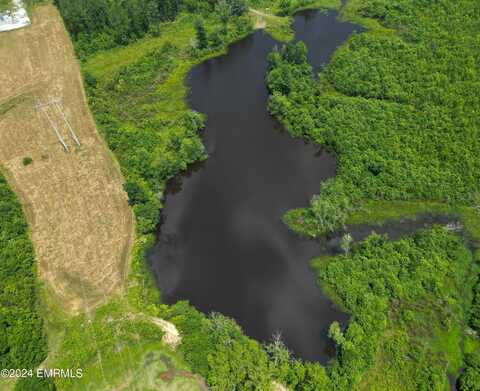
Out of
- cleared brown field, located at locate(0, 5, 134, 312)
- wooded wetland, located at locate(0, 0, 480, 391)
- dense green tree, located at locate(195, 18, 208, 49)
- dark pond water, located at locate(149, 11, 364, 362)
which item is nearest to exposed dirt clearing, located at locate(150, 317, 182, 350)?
wooded wetland, located at locate(0, 0, 480, 391)

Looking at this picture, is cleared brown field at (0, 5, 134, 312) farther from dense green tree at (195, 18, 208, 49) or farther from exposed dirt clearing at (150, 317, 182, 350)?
dense green tree at (195, 18, 208, 49)

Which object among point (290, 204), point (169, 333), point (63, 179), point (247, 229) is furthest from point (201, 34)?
point (169, 333)

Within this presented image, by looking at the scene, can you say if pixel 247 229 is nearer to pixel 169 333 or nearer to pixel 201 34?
pixel 169 333

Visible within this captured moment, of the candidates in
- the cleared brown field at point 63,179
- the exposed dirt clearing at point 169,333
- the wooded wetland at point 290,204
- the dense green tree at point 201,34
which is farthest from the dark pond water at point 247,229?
the dense green tree at point 201,34

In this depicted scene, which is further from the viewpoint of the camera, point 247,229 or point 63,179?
point 63,179

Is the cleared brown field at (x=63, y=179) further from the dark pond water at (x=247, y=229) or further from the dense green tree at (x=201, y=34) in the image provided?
the dense green tree at (x=201, y=34)

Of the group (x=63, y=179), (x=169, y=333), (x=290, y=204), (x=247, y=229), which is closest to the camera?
(x=169, y=333)
